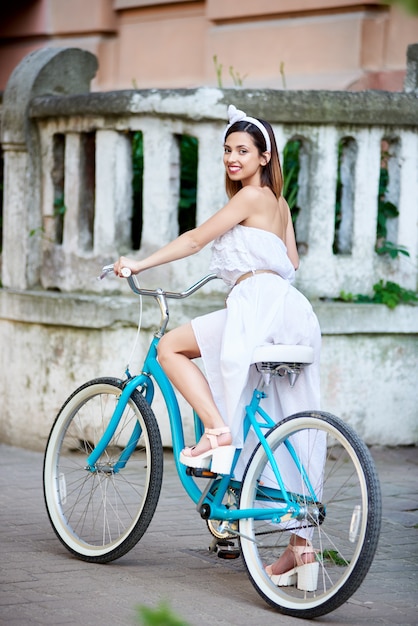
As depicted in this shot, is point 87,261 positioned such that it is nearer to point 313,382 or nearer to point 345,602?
point 313,382

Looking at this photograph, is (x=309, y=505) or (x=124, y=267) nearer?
(x=309, y=505)

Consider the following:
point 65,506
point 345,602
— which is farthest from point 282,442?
point 65,506

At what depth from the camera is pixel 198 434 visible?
14.3 feet

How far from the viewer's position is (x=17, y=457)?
693 cm

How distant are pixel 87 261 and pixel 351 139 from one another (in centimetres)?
179

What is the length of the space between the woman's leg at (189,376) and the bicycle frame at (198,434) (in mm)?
116

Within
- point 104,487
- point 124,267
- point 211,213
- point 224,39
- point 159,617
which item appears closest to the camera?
point 159,617

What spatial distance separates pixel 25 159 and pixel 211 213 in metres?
1.43

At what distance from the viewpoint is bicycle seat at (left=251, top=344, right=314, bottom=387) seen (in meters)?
3.98

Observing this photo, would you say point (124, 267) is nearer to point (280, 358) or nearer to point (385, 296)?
point (280, 358)

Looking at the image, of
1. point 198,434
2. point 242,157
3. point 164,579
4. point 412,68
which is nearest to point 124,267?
point 242,157

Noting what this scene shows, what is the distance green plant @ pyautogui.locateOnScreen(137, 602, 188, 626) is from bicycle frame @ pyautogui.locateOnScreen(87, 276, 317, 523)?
245cm

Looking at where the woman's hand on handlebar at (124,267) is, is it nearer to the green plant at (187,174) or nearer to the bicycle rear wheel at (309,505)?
the bicycle rear wheel at (309,505)

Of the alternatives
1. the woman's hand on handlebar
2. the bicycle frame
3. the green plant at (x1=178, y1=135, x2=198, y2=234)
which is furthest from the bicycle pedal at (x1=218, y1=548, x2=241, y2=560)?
the green plant at (x1=178, y1=135, x2=198, y2=234)
